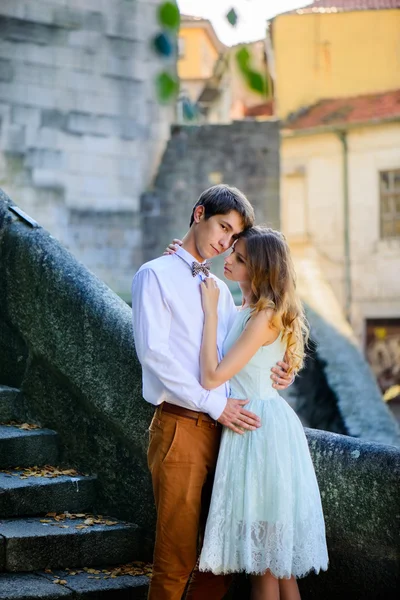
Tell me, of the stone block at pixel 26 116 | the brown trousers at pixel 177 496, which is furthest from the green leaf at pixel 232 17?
the stone block at pixel 26 116

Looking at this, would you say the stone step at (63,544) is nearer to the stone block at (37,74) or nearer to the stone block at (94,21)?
Result: the stone block at (37,74)

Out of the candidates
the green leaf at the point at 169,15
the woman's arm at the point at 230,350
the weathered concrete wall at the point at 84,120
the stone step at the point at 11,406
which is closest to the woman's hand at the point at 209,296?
the woman's arm at the point at 230,350

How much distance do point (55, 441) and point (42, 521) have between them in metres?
0.51

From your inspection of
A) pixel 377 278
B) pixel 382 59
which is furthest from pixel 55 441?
pixel 382 59

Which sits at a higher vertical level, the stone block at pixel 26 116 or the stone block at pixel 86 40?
the stone block at pixel 86 40

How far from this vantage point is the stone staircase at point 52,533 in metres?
3.44

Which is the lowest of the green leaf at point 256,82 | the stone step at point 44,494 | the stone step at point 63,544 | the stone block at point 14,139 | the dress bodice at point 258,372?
the stone step at point 63,544

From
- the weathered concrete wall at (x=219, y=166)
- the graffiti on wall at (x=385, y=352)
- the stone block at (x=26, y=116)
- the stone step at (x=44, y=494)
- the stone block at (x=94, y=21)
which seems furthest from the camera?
the graffiti on wall at (x=385, y=352)

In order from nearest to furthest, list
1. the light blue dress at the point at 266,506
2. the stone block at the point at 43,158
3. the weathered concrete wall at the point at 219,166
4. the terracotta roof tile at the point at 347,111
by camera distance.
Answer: the light blue dress at the point at 266,506
the stone block at the point at 43,158
the weathered concrete wall at the point at 219,166
the terracotta roof tile at the point at 347,111

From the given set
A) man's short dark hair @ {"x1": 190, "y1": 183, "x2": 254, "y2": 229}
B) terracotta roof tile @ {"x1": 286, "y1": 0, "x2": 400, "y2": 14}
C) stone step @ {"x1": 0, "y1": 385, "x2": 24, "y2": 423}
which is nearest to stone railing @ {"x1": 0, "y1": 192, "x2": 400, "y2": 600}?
stone step @ {"x1": 0, "y1": 385, "x2": 24, "y2": 423}

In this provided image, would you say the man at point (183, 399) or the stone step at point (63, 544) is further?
the stone step at point (63, 544)

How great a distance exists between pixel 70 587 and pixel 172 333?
0.96 m

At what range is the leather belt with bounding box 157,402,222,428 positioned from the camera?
319cm

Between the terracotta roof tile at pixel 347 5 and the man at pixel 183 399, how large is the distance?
24.9m
